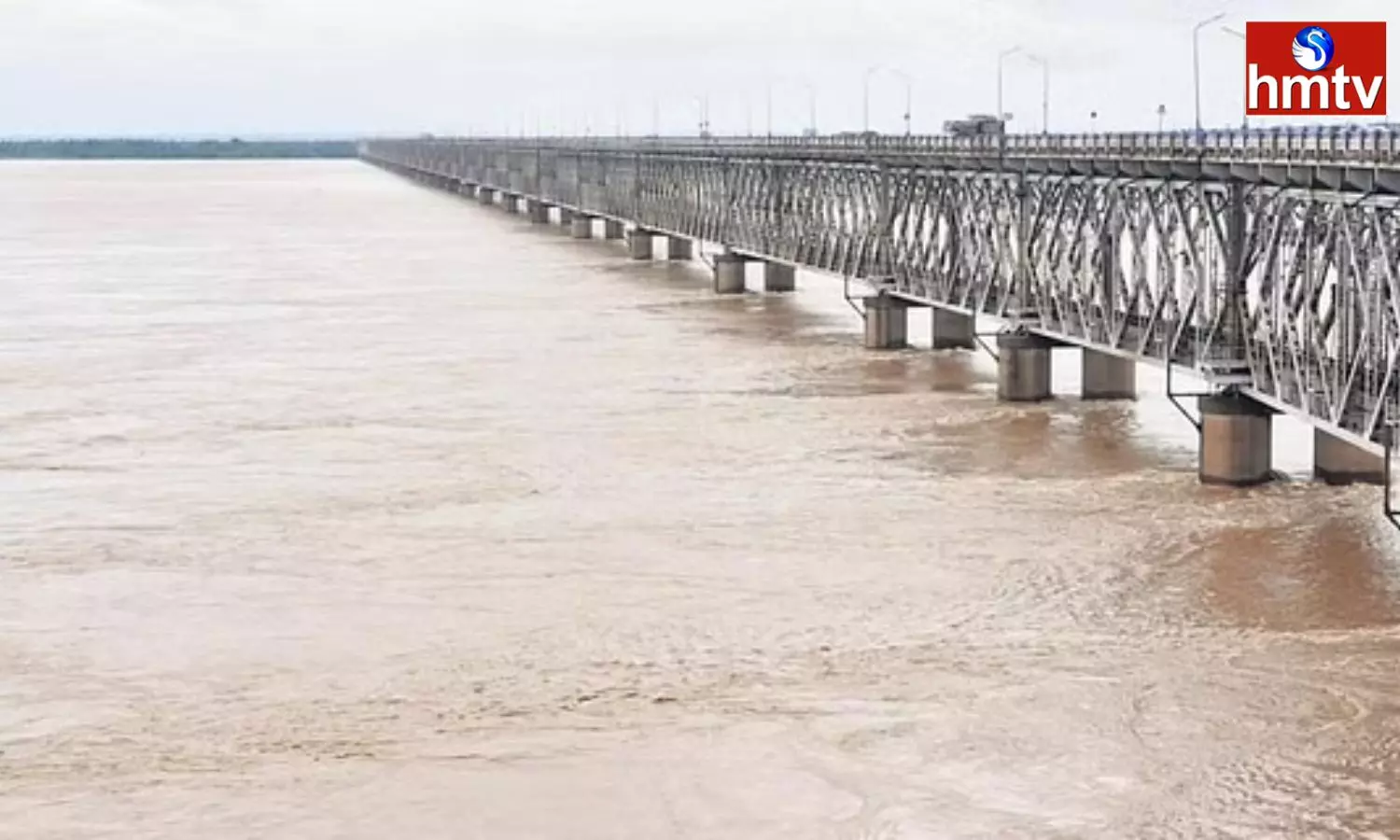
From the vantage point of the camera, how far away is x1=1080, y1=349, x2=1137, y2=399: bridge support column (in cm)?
5325

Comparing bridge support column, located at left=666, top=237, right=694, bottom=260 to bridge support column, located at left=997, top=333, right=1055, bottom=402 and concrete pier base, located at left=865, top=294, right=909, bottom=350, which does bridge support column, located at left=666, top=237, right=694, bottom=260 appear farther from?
bridge support column, located at left=997, top=333, right=1055, bottom=402

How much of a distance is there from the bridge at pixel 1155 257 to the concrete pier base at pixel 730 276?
2417mm

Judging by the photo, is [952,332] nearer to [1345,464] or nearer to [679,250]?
[1345,464]

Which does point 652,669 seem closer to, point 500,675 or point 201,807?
point 500,675

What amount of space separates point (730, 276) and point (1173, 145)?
45362 millimetres

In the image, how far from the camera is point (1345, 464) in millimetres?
40906

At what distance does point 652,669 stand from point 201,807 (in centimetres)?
681

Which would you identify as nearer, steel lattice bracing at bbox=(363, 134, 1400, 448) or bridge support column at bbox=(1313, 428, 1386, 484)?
steel lattice bracing at bbox=(363, 134, 1400, 448)

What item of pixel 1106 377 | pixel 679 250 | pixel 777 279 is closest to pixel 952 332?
pixel 1106 377

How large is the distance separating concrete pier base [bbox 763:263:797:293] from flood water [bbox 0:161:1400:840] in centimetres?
3164

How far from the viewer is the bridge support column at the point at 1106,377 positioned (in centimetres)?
5325

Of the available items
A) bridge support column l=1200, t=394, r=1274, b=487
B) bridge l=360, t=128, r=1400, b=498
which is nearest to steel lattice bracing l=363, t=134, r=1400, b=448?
bridge l=360, t=128, r=1400, b=498

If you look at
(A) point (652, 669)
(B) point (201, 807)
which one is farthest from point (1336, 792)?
(B) point (201, 807)

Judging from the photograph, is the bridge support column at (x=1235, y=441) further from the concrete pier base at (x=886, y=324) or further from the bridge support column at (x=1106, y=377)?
the concrete pier base at (x=886, y=324)
